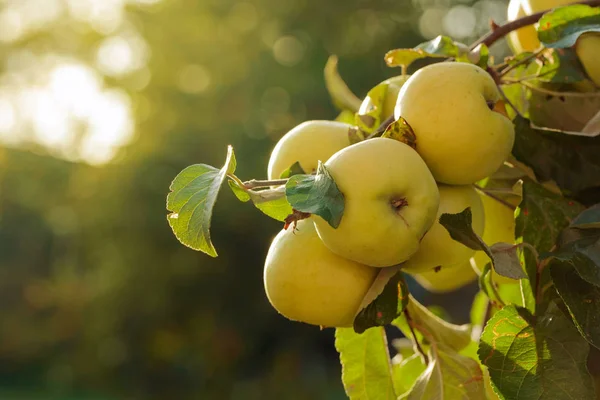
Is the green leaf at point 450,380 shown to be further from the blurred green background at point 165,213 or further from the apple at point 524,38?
the blurred green background at point 165,213

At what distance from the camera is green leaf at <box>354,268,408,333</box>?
40 centimetres

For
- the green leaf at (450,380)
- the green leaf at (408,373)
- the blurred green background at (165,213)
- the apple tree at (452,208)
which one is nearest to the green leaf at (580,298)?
the apple tree at (452,208)

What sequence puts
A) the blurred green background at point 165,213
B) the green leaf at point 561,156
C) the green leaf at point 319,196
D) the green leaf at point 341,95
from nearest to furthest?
1. the green leaf at point 319,196
2. the green leaf at point 561,156
3. the green leaf at point 341,95
4. the blurred green background at point 165,213

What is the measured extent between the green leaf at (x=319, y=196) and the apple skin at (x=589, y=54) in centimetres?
21

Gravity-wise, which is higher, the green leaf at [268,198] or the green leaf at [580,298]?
the green leaf at [268,198]

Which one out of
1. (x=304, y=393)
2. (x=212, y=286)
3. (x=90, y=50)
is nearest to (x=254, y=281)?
(x=212, y=286)

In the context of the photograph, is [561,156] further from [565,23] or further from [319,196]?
[319,196]

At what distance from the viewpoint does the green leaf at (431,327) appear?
0.50 metres

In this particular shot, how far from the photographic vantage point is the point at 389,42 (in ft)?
16.6

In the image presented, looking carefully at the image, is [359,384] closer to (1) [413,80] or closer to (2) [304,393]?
(1) [413,80]

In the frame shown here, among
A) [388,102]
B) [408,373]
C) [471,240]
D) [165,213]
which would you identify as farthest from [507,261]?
[165,213]

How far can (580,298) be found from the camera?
0.39 metres

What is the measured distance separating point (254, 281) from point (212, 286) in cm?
26

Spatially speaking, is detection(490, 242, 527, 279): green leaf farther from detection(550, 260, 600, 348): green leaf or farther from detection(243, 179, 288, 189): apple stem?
detection(243, 179, 288, 189): apple stem
